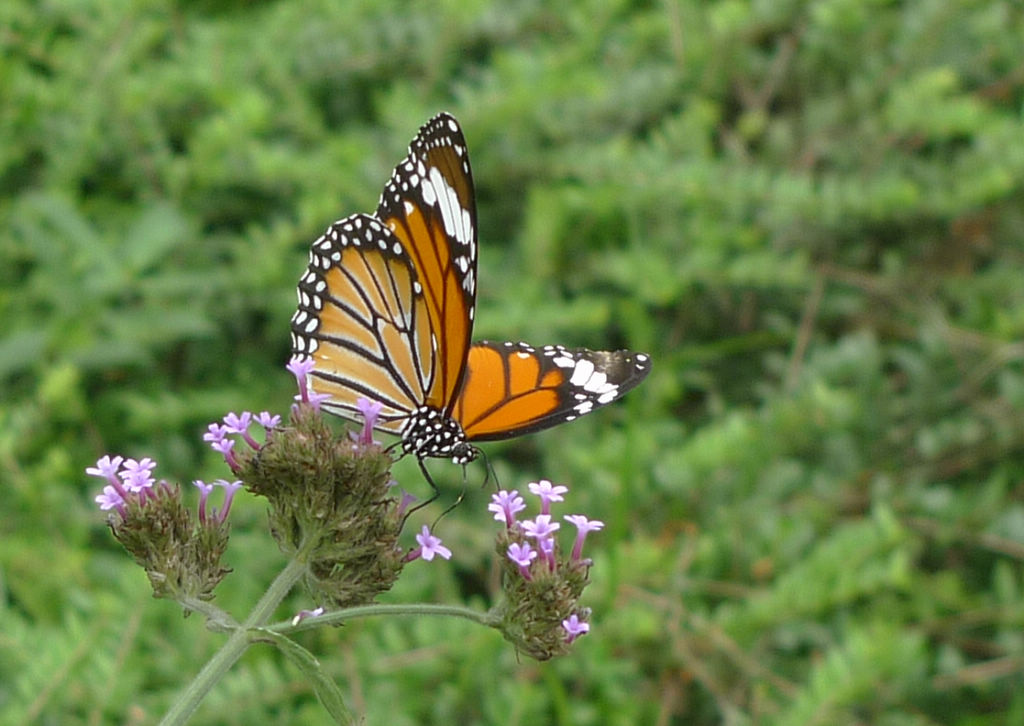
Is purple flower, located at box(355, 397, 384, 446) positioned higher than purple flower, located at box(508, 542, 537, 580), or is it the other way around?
purple flower, located at box(355, 397, 384, 446)

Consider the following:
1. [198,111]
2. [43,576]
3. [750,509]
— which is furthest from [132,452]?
[750,509]

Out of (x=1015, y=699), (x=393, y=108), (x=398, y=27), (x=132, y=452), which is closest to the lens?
(x=1015, y=699)

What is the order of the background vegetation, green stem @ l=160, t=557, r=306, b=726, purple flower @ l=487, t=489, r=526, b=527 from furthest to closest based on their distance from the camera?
the background vegetation
purple flower @ l=487, t=489, r=526, b=527
green stem @ l=160, t=557, r=306, b=726

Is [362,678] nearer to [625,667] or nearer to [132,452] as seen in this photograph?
[625,667]

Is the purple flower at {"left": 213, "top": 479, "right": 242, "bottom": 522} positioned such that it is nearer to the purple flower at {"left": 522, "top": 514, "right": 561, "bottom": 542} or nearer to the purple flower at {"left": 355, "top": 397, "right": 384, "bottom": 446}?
the purple flower at {"left": 355, "top": 397, "right": 384, "bottom": 446}

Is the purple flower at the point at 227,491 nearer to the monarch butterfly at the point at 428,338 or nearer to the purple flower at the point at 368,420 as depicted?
the purple flower at the point at 368,420

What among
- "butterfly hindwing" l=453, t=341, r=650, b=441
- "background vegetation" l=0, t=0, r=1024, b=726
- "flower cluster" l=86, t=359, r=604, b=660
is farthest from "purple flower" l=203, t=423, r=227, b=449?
"background vegetation" l=0, t=0, r=1024, b=726

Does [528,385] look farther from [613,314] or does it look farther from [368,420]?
[613,314]
